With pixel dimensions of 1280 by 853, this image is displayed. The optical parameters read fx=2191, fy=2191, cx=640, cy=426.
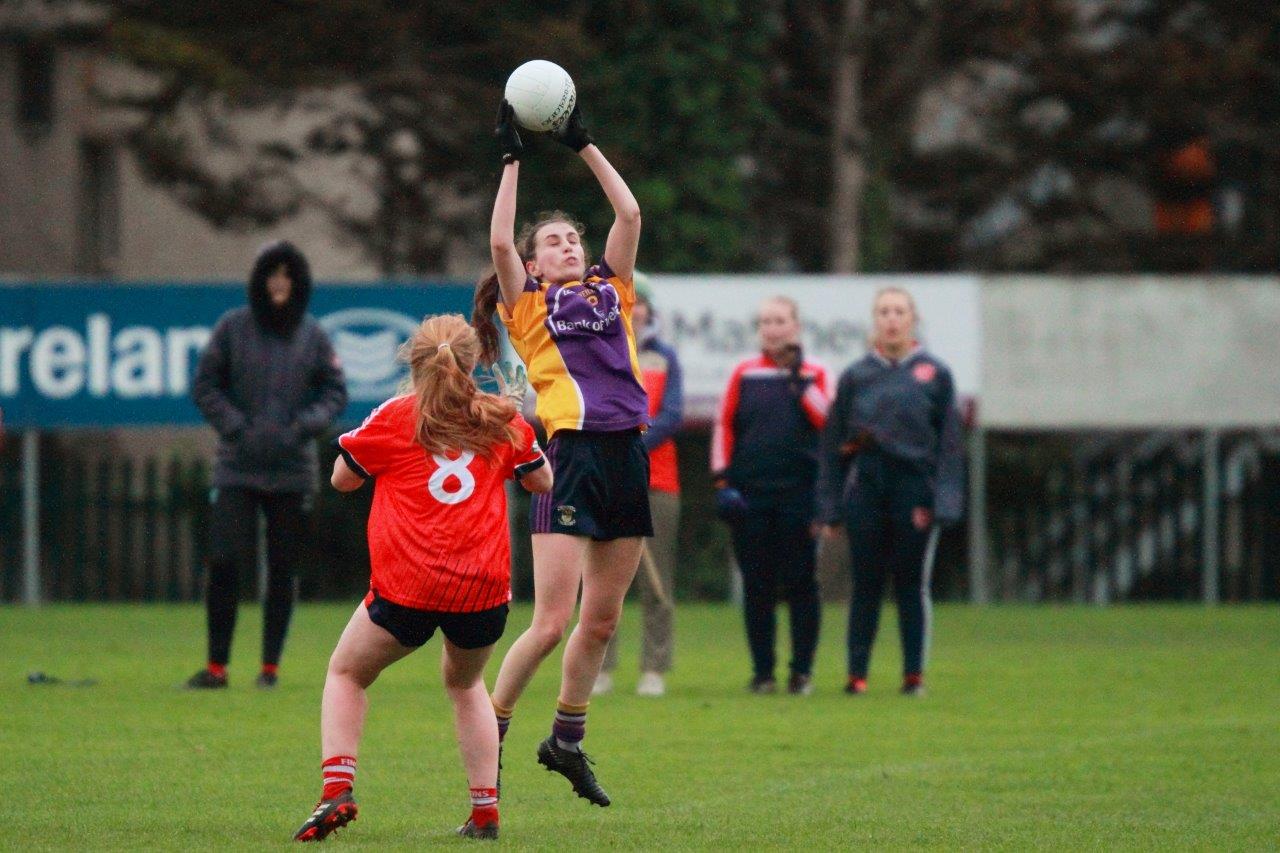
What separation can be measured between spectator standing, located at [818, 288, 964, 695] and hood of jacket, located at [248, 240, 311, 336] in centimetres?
284

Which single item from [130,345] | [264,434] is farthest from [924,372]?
[130,345]

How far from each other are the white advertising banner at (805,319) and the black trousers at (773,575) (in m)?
7.13

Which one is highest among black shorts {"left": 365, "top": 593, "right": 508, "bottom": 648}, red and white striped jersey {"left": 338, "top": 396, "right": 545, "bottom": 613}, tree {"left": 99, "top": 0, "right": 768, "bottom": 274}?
tree {"left": 99, "top": 0, "right": 768, "bottom": 274}

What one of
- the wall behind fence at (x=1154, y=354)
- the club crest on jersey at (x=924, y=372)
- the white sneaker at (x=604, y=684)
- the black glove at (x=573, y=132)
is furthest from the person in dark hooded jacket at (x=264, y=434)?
the wall behind fence at (x=1154, y=354)

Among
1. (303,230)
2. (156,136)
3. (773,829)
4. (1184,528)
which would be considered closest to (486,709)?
(773,829)

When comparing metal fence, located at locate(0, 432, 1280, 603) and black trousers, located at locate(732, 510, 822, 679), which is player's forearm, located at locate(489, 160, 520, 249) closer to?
black trousers, located at locate(732, 510, 822, 679)

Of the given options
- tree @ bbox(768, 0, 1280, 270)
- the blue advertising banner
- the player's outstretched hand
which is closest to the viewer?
the player's outstretched hand

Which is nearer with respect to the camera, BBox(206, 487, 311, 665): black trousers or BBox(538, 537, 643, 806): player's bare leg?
BBox(538, 537, 643, 806): player's bare leg

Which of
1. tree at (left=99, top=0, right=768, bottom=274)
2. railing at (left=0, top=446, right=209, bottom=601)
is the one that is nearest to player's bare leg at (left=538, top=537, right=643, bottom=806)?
railing at (left=0, top=446, right=209, bottom=601)

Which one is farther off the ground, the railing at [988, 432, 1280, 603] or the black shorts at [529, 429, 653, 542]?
the black shorts at [529, 429, 653, 542]

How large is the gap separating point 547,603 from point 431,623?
91 cm

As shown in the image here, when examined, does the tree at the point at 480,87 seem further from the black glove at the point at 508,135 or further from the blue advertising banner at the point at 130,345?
the black glove at the point at 508,135

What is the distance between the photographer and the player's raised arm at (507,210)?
23.6ft

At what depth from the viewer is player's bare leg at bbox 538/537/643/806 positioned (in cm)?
735
